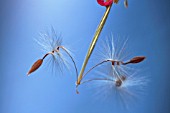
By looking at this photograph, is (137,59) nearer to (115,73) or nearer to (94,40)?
(115,73)

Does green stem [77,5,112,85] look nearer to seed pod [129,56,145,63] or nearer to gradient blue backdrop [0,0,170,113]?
gradient blue backdrop [0,0,170,113]

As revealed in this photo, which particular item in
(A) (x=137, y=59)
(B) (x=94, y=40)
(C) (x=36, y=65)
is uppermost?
(C) (x=36, y=65)

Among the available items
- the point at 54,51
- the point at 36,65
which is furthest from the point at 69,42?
the point at 36,65

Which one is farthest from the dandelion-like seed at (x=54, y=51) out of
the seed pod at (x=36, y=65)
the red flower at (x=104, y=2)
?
the red flower at (x=104, y=2)

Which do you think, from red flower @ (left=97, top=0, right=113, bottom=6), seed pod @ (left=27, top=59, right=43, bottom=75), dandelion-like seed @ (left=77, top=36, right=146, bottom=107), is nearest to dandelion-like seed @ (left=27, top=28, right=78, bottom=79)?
seed pod @ (left=27, top=59, right=43, bottom=75)

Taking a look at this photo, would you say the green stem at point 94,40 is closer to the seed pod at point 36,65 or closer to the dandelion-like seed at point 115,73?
the dandelion-like seed at point 115,73

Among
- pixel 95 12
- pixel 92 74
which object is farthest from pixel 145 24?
pixel 92 74
